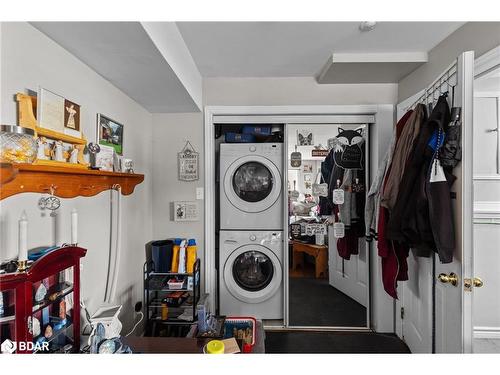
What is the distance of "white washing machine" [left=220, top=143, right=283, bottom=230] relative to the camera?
2404 mm

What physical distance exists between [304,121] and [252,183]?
2.52ft

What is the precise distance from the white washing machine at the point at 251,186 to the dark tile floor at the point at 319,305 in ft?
2.08

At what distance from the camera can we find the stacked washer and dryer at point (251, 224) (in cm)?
241

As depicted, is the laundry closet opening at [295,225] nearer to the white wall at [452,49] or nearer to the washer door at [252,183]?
the washer door at [252,183]

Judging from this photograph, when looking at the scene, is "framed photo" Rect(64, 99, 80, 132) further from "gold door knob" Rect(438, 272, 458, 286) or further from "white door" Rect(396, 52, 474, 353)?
"gold door knob" Rect(438, 272, 458, 286)

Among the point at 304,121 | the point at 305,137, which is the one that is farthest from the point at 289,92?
the point at 305,137

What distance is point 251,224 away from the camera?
2.43 m

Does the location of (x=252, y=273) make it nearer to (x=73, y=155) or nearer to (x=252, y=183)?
(x=252, y=183)

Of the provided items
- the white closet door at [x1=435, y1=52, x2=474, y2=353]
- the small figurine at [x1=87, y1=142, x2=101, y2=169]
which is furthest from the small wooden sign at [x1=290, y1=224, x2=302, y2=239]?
the small figurine at [x1=87, y1=142, x2=101, y2=169]

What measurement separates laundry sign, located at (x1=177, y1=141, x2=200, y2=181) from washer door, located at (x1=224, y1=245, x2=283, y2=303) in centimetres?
84

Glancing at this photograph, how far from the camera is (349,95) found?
228 cm
